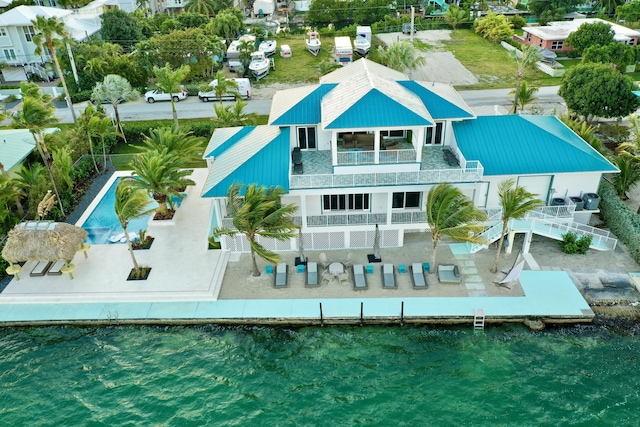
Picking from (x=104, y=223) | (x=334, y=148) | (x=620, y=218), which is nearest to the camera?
(x=334, y=148)

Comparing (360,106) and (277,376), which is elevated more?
(360,106)

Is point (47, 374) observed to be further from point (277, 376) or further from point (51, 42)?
point (51, 42)

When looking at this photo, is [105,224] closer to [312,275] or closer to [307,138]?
[307,138]

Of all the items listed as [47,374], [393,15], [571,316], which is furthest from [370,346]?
[393,15]

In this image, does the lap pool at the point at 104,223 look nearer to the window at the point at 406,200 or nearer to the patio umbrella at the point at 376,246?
the patio umbrella at the point at 376,246

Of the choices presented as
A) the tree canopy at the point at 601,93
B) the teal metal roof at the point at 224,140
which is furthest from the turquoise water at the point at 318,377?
the tree canopy at the point at 601,93

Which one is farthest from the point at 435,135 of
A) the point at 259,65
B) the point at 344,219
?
the point at 259,65
